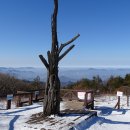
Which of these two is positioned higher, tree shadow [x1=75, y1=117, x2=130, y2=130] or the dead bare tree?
the dead bare tree

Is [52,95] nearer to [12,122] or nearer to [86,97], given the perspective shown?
[12,122]

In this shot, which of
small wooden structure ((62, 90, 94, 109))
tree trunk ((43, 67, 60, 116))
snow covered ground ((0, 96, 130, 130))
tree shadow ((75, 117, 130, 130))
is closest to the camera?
snow covered ground ((0, 96, 130, 130))

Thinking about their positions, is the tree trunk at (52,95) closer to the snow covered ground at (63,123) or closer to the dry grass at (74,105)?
the snow covered ground at (63,123)

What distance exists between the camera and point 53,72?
14.1 m

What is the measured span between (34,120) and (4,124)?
1.39 meters

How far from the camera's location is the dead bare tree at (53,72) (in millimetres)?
13952

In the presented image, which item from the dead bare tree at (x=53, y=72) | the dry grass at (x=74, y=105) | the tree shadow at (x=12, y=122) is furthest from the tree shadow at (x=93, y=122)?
the dry grass at (x=74, y=105)

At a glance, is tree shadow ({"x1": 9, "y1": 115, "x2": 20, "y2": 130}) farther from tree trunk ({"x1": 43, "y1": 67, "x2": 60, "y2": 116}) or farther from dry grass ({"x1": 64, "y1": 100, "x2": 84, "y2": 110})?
dry grass ({"x1": 64, "y1": 100, "x2": 84, "y2": 110})

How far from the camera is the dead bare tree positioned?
45.8 ft

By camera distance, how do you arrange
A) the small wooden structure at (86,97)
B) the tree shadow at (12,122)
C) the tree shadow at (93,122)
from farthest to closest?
1. the small wooden structure at (86,97)
2. the tree shadow at (93,122)
3. the tree shadow at (12,122)

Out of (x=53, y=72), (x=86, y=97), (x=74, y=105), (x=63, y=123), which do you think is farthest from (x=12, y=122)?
(x=86, y=97)

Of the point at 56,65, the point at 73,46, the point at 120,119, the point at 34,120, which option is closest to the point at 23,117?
the point at 34,120

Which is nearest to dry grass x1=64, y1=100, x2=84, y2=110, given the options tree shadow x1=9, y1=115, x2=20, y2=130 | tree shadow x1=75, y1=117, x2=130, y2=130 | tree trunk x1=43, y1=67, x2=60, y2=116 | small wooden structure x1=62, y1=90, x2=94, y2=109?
small wooden structure x1=62, y1=90, x2=94, y2=109

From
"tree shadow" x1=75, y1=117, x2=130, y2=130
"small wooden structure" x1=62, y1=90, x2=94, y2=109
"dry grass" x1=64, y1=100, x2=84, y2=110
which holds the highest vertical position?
"small wooden structure" x1=62, y1=90, x2=94, y2=109
